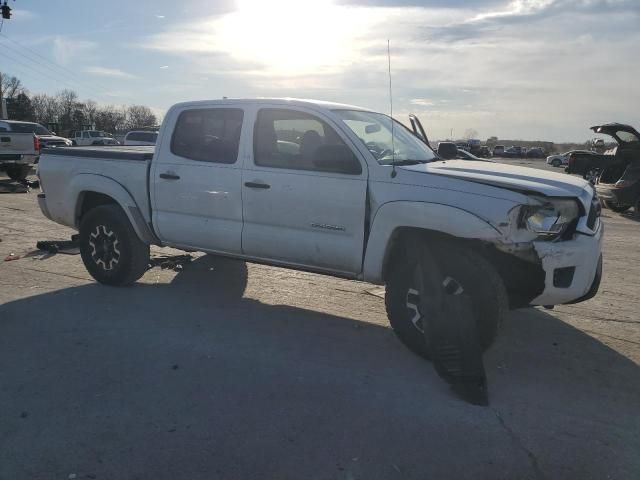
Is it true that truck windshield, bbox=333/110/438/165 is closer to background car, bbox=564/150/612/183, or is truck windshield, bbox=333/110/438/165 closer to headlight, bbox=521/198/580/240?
headlight, bbox=521/198/580/240


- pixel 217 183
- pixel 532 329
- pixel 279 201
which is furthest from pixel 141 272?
pixel 532 329

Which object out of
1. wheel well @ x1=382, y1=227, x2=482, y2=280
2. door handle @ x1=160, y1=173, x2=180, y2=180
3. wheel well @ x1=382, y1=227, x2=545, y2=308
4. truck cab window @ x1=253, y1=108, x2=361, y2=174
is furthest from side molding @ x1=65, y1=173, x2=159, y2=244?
wheel well @ x1=382, y1=227, x2=545, y2=308

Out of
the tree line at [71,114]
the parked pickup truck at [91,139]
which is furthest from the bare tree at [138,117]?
the parked pickup truck at [91,139]

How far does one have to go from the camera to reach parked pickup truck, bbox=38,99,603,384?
161 inches

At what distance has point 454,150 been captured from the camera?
20.1ft

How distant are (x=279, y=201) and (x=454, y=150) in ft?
7.20

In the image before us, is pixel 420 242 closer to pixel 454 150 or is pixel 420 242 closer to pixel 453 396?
pixel 453 396

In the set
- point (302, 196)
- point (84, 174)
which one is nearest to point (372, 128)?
point (302, 196)

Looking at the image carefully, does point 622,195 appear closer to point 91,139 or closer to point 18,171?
point 18,171

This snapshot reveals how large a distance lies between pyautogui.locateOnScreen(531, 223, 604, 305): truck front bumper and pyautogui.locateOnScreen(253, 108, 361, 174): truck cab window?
171 centimetres

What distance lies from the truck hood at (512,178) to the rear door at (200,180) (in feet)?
5.84

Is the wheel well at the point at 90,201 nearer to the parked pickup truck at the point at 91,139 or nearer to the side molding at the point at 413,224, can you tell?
the side molding at the point at 413,224

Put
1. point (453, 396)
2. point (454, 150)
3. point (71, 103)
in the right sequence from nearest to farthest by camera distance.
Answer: point (453, 396), point (454, 150), point (71, 103)

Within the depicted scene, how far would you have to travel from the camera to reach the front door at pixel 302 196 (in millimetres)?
4730
